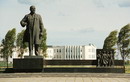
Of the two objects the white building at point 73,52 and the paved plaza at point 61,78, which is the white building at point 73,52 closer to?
the white building at point 73,52

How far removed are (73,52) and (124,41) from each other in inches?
3465

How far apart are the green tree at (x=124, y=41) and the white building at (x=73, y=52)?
277 feet

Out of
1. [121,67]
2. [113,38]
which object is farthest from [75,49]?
[121,67]

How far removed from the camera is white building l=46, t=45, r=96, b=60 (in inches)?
5468

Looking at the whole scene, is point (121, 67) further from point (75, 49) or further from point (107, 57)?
point (75, 49)

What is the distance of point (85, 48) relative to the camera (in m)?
139

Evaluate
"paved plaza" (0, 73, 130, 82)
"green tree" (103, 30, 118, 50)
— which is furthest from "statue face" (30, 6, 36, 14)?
"green tree" (103, 30, 118, 50)

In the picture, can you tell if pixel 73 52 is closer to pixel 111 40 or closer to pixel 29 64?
pixel 111 40

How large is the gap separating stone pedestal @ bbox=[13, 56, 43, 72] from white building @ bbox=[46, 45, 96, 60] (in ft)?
396

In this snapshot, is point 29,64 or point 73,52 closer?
point 29,64

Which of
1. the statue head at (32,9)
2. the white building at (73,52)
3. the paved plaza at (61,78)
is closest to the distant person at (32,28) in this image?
the statue head at (32,9)

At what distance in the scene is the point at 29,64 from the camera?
56.2ft

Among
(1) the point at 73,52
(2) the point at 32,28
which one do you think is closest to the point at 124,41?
(2) the point at 32,28

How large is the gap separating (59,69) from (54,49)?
125518mm
